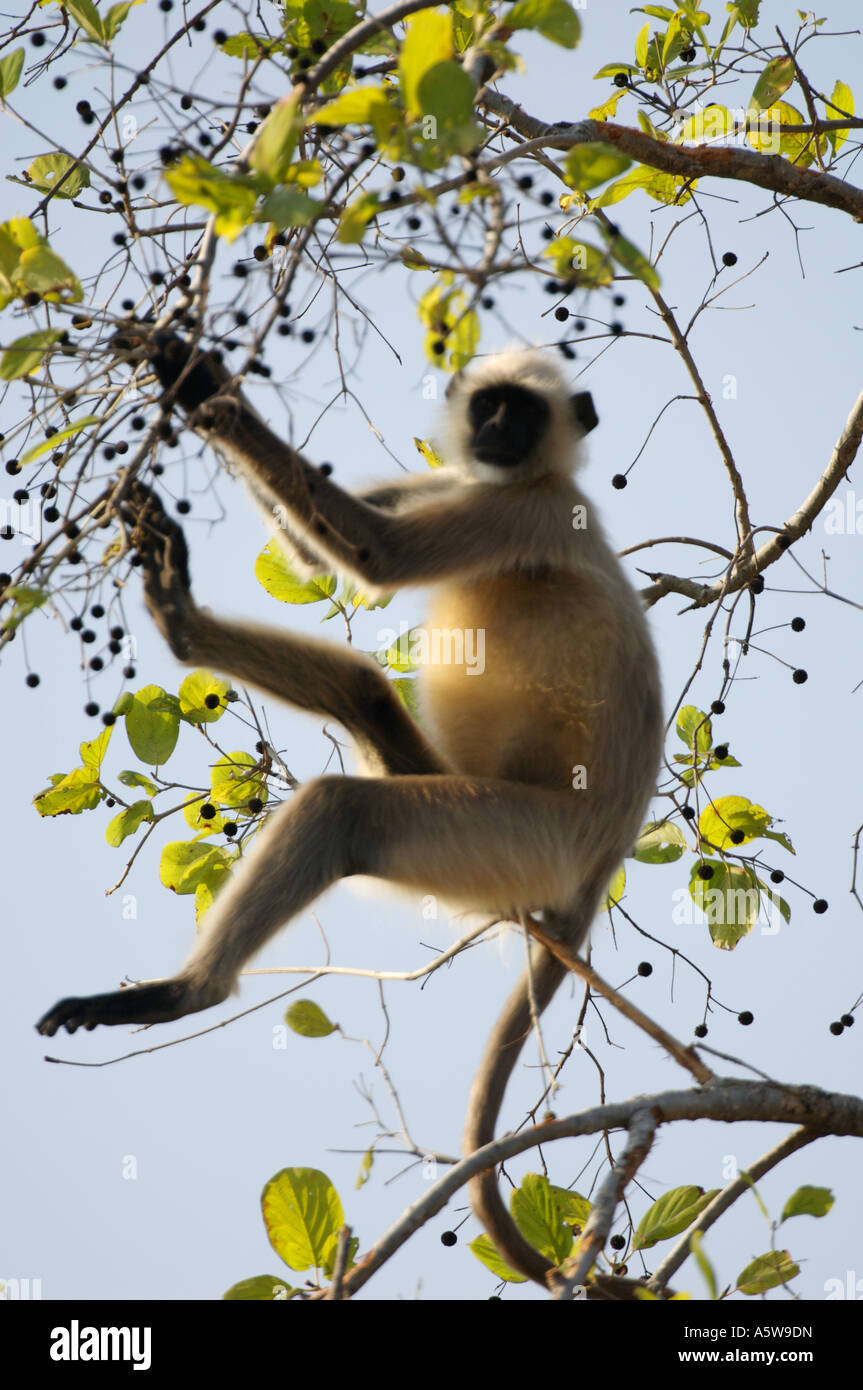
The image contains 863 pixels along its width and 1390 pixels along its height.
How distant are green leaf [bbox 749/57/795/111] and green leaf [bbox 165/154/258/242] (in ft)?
9.09

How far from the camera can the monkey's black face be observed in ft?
15.4

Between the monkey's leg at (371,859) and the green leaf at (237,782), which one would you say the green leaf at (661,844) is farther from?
the green leaf at (237,782)

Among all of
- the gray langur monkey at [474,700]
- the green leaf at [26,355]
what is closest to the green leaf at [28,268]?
the green leaf at [26,355]

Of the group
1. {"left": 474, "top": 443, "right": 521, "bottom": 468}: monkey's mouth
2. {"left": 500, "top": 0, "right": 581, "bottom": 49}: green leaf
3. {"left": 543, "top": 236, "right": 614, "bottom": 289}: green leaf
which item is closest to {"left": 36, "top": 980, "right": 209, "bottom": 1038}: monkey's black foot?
{"left": 474, "top": 443, "right": 521, "bottom": 468}: monkey's mouth

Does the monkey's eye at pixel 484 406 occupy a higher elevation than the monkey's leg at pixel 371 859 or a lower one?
higher

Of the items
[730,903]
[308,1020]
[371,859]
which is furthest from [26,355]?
[730,903]

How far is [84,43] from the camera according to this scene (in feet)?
11.2

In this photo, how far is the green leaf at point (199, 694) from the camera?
4.50 m

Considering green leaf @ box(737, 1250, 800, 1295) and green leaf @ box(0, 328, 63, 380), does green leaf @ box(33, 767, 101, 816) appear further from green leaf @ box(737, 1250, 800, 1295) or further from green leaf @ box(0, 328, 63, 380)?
green leaf @ box(737, 1250, 800, 1295)

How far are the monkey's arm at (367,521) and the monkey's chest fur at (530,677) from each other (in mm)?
246

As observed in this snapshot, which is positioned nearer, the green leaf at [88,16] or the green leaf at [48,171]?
the green leaf at [88,16]

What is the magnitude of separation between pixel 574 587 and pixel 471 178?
2.32m

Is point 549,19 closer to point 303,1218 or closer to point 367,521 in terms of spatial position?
point 367,521

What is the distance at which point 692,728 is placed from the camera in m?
4.76
